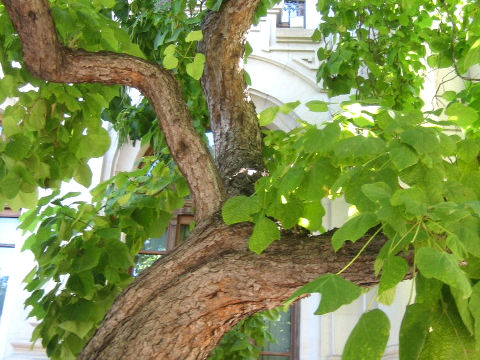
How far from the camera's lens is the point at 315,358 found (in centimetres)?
445

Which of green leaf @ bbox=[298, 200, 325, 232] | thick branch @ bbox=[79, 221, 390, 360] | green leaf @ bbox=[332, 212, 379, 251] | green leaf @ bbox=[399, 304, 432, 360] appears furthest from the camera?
green leaf @ bbox=[298, 200, 325, 232]

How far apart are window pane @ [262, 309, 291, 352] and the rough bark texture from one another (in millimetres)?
2942

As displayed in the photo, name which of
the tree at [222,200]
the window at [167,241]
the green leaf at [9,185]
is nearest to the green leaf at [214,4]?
the tree at [222,200]

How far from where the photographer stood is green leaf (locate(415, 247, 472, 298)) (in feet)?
2.64

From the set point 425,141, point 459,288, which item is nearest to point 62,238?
point 425,141

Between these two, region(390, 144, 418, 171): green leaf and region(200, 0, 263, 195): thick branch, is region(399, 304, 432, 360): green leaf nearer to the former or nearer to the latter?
region(390, 144, 418, 171): green leaf

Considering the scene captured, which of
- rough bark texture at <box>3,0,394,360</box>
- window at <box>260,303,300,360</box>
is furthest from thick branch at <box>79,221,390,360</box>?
window at <box>260,303,300,360</box>

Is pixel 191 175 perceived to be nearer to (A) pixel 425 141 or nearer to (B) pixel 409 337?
(A) pixel 425 141

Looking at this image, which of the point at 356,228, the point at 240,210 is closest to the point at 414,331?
the point at 356,228

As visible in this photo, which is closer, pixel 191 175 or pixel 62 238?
pixel 191 175

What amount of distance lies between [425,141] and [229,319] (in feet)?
2.84

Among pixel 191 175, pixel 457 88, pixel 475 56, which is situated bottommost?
pixel 191 175

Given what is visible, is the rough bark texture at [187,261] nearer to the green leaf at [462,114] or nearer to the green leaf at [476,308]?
the green leaf at [462,114]

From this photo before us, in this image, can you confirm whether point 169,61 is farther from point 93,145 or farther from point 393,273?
point 393,273
